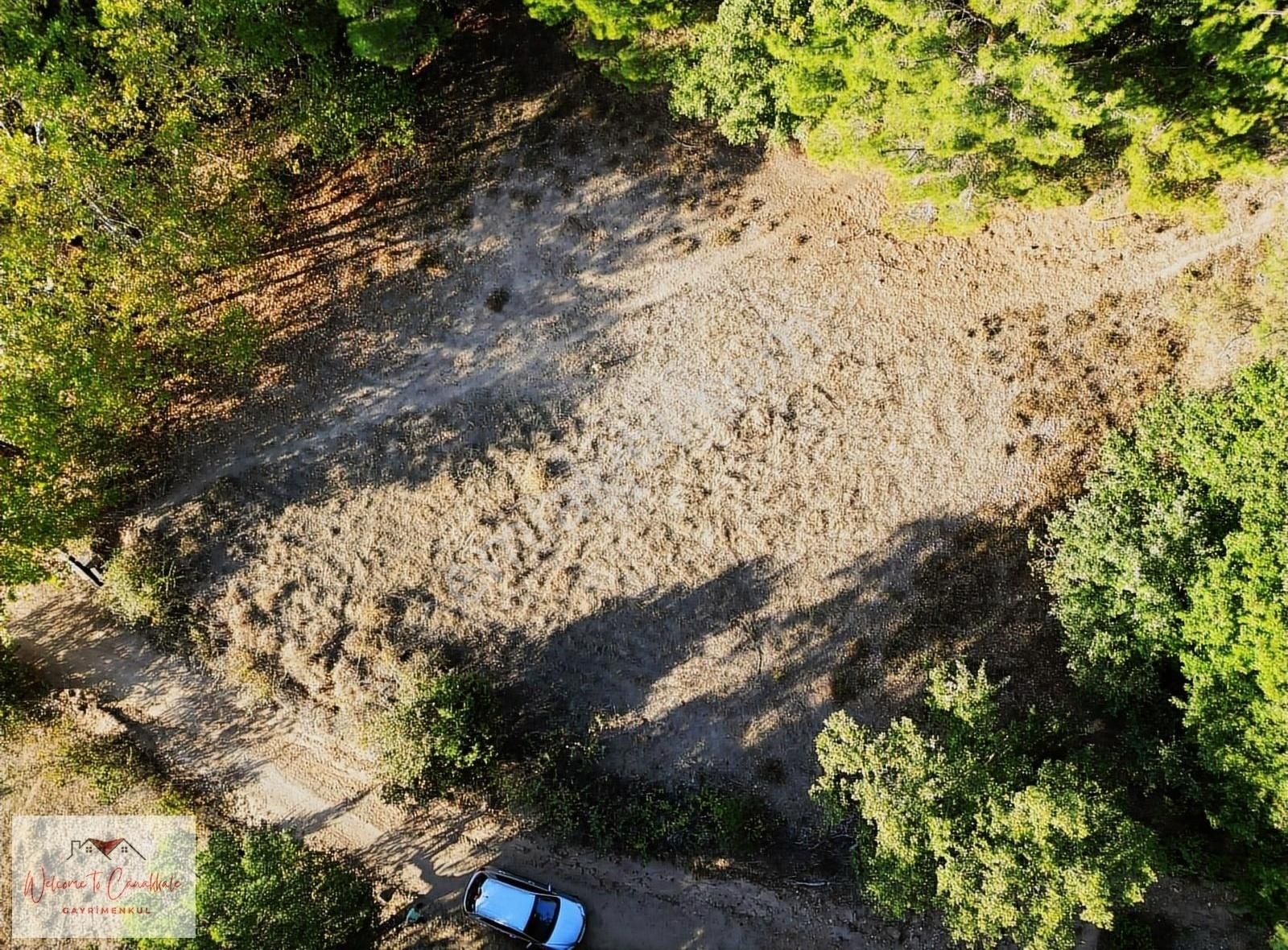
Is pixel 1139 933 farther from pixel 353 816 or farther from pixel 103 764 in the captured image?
pixel 103 764

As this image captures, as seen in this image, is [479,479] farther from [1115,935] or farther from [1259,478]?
[1115,935]

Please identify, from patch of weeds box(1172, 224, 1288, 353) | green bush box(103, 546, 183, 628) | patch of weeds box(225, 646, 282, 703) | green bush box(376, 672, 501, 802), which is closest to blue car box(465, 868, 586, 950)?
green bush box(376, 672, 501, 802)

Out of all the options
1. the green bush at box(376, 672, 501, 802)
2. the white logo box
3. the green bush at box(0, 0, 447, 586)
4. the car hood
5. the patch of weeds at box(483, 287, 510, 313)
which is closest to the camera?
the green bush at box(0, 0, 447, 586)

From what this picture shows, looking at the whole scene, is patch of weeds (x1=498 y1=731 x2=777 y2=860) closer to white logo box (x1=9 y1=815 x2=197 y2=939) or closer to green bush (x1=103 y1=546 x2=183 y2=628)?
white logo box (x1=9 y1=815 x2=197 y2=939)

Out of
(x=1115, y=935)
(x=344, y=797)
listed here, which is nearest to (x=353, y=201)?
(x=344, y=797)

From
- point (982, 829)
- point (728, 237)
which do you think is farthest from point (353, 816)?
point (728, 237)

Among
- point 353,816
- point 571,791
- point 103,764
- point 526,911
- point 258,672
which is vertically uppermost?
point 258,672

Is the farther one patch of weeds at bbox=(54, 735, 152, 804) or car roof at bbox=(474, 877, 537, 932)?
patch of weeds at bbox=(54, 735, 152, 804)
